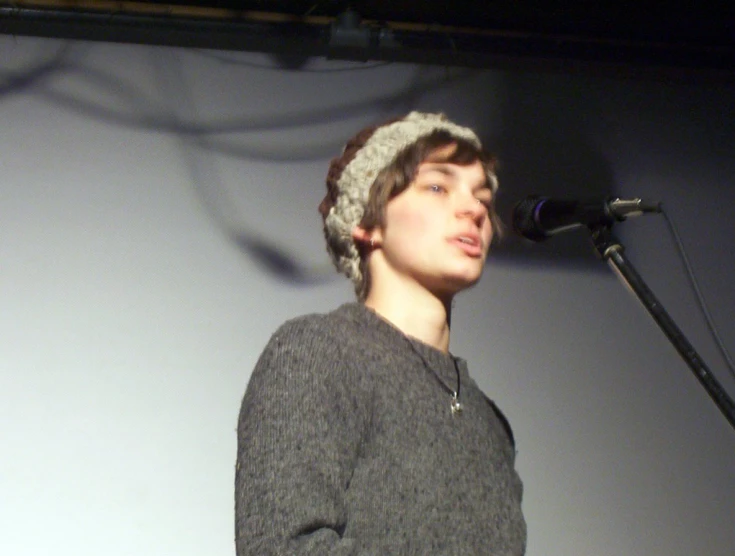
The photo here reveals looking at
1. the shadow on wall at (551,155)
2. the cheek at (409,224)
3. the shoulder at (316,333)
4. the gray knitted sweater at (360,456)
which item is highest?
the shadow on wall at (551,155)

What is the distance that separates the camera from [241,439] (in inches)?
41.6

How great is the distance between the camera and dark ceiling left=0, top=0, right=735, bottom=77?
2080 millimetres

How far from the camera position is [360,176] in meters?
1.33

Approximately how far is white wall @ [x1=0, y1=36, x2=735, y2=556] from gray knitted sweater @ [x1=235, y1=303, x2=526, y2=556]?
870 millimetres

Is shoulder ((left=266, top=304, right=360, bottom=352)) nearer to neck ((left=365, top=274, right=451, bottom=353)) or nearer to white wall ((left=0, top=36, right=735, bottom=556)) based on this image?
neck ((left=365, top=274, right=451, bottom=353))

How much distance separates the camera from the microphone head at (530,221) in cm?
132

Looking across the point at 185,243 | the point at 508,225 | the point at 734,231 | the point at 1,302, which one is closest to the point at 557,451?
the point at 508,225

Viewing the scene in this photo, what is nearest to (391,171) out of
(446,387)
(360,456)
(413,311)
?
(413,311)

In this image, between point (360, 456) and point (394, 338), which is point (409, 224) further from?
point (360, 456)

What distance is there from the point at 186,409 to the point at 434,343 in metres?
0.85

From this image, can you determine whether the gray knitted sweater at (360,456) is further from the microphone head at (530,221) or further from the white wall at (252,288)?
the white wall at (252,288)

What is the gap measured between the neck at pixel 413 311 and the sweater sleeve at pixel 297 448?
0.16 metres

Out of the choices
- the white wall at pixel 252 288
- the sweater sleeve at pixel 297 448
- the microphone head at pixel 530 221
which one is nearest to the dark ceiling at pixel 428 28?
the white wall at pixel 252 288

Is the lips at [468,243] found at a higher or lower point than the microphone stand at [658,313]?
higher
